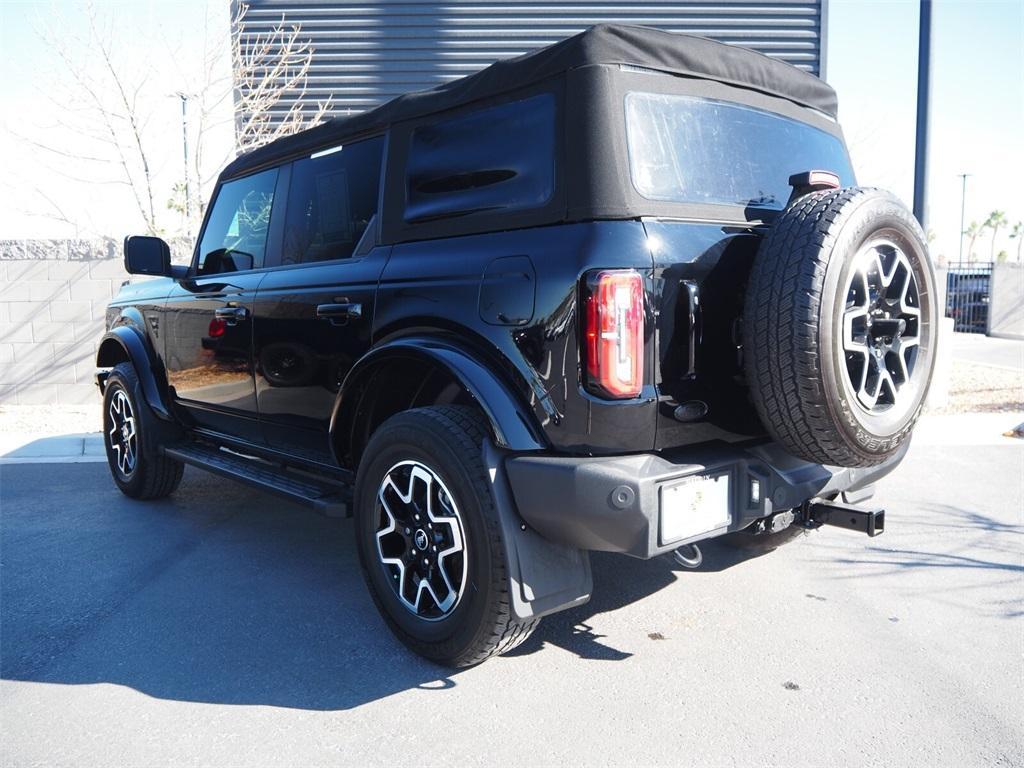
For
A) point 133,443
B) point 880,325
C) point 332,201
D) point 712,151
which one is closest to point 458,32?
point 133,443

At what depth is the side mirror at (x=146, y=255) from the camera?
4.69m

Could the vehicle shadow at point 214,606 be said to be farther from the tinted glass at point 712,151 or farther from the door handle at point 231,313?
the tinted glass at point 712,151

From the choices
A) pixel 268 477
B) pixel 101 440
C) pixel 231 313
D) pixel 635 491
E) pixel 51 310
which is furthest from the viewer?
pixel 51 310

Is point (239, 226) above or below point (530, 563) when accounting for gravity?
above

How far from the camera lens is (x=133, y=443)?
5422 mm

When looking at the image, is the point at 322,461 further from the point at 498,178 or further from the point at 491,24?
the point at 491,24

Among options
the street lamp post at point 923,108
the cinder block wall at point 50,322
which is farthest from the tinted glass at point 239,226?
the street lamp post at point 923,108

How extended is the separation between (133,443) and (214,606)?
6.98 ft

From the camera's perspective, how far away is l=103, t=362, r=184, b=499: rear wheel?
5.21m

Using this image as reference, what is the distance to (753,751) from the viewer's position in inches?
98.5

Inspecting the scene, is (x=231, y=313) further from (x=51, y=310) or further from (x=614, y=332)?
(x=51, y=310)

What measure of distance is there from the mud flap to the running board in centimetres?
99

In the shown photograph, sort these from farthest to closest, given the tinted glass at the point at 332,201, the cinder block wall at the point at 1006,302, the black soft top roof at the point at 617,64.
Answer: the cinder block wall at the point at 1006,302 → the tinted glass at the point at 332,201 → the black soft top roof at the point at 617,64

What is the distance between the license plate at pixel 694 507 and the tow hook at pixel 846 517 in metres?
0.59
